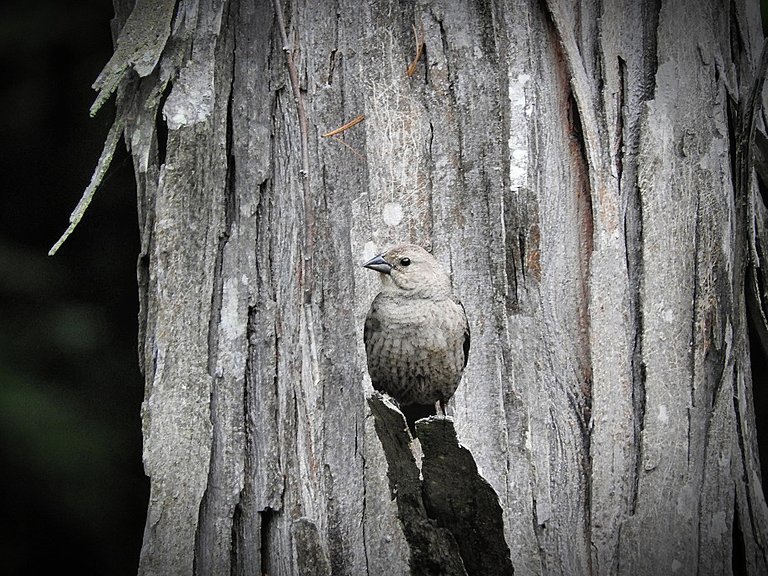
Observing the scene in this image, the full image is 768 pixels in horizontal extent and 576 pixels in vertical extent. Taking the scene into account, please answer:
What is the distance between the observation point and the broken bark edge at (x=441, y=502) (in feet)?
7.53

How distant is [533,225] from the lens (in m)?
2.52

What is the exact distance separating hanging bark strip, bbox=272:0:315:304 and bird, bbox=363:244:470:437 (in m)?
Answer: 0.18

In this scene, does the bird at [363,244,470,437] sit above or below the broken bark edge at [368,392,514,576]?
above

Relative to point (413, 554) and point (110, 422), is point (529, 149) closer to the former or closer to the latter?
point (413, 554)

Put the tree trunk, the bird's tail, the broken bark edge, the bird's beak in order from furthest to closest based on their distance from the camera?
1. the bird's tail
2. the bird's beak
3. the tree trunk
4. the broken bark edge

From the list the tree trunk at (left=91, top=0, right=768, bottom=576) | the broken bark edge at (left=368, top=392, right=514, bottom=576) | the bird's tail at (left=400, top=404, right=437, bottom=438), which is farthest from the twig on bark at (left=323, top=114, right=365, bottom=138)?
the bird's tail at (left=400, top=404, right=437, bottom=438)

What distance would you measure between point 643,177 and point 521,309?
0.51m

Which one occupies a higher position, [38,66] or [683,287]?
[38,66]

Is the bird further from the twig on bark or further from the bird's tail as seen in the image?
the twig on bark

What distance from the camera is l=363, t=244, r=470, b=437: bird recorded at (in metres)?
2.68

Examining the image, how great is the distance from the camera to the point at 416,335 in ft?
9.53

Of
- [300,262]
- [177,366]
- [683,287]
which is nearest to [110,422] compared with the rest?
[177,366]

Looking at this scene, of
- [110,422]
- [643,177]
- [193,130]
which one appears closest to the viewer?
[643,177]

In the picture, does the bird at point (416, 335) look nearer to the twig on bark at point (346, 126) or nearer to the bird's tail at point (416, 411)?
the bird's tail at point (416, 411)
